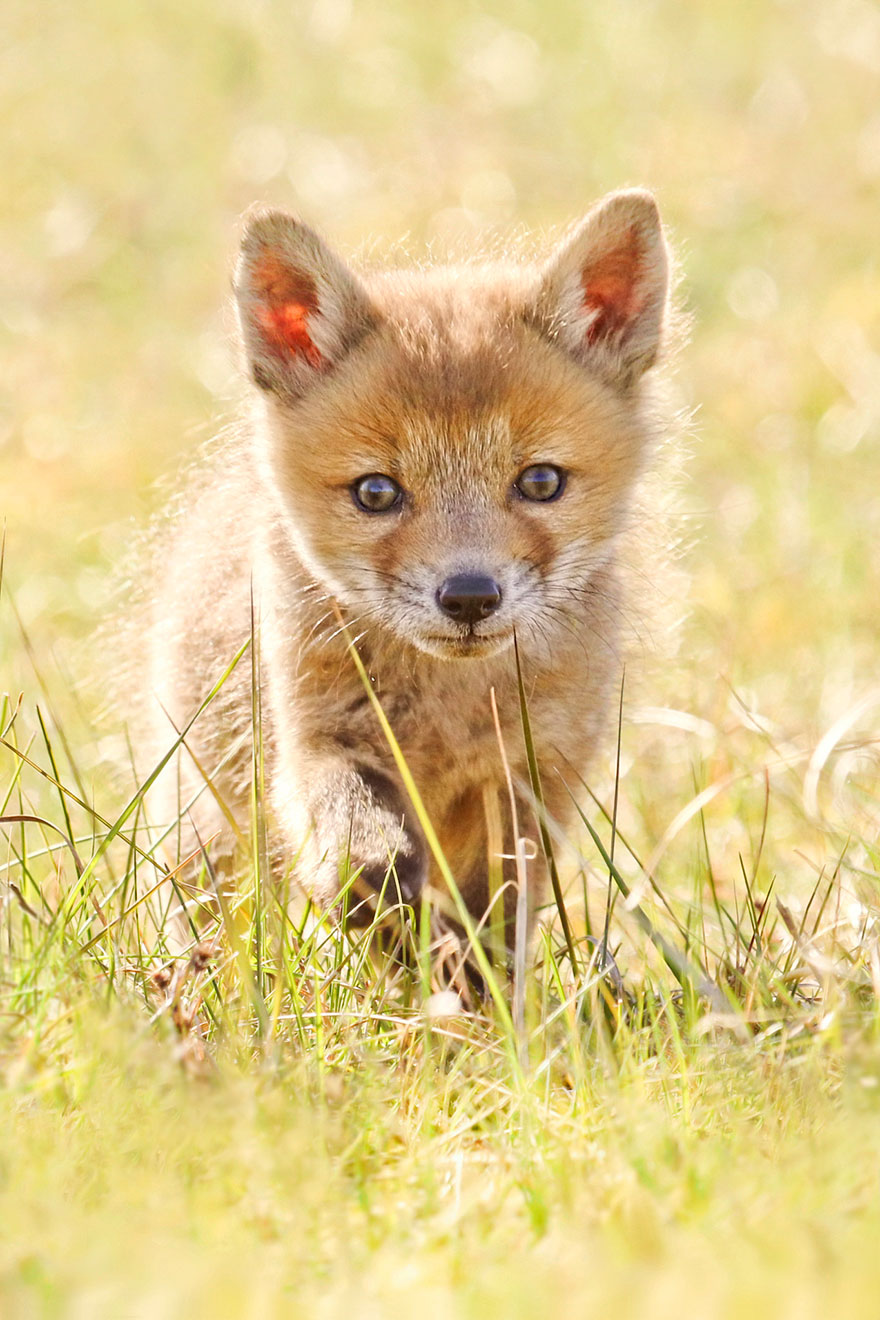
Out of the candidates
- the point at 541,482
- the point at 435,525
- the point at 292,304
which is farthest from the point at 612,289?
the point at 435,525

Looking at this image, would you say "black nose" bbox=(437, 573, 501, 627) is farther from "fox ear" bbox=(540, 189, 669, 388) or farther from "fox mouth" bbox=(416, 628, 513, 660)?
"fox ear" bbox=(540, 189, 669, 388)

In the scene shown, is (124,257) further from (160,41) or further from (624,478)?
(624,478)

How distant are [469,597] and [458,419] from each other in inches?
20.9

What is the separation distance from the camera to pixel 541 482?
4.04m

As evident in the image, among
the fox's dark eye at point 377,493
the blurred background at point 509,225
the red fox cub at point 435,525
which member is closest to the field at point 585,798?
the blurred background at point 509,225

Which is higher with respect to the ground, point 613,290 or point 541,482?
point 613,290

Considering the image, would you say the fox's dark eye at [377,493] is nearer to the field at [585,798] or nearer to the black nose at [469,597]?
the black nose at [469,597]

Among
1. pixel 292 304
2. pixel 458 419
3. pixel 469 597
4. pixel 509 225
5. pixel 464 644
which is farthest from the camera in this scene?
pixel 509 225

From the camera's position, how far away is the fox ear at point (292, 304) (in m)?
4.21

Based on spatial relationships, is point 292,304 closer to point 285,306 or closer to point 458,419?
point 285,306

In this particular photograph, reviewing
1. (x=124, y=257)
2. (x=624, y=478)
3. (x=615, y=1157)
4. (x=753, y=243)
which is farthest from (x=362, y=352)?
(x=124, y=257)

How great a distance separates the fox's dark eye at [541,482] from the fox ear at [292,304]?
2.17ft

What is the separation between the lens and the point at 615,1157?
2518 mm

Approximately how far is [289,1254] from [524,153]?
11276mm
